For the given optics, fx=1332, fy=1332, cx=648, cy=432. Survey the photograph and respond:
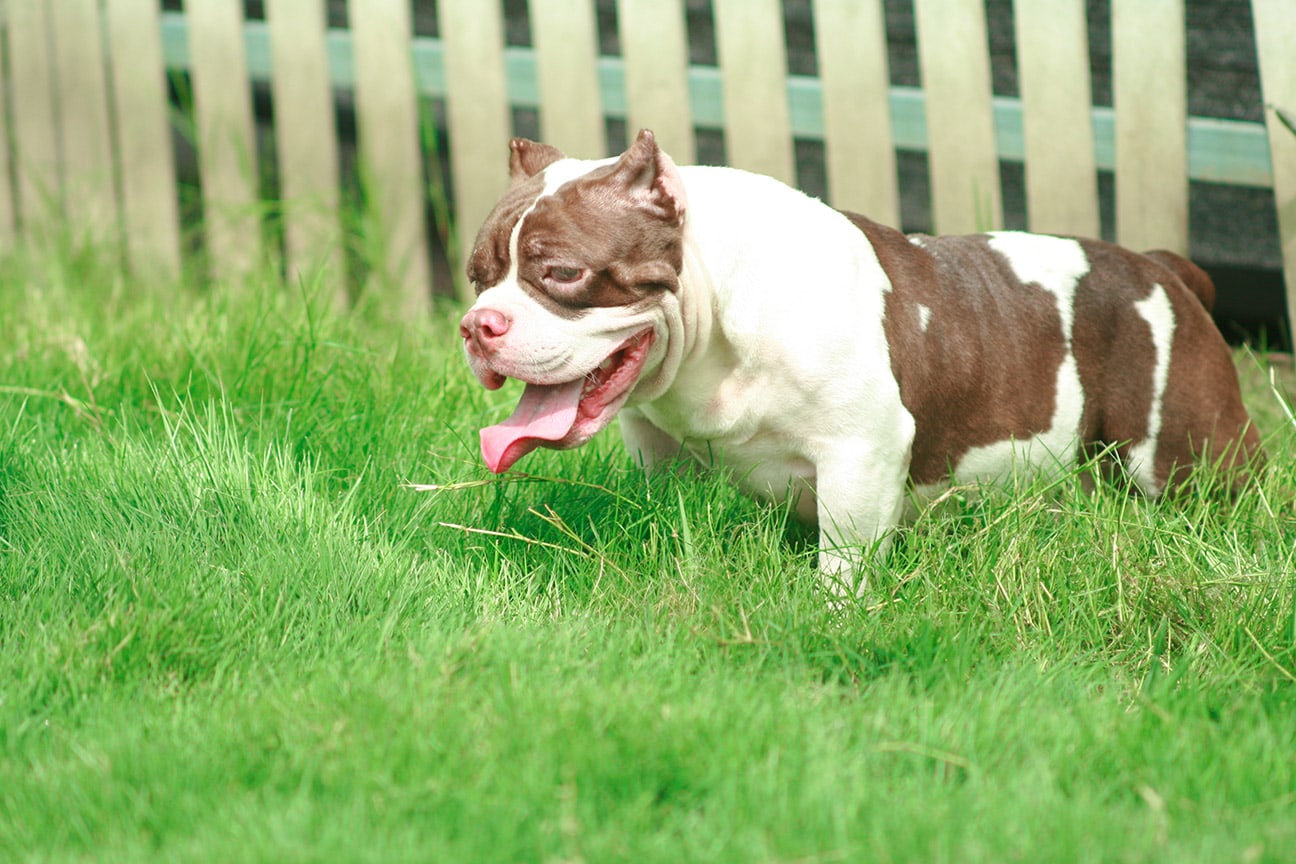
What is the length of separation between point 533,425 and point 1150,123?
253 centimetres

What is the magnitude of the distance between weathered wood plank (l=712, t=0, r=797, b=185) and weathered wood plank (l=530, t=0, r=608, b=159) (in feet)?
1.56

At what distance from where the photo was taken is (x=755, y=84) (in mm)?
4680

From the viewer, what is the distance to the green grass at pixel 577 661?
6.32ft

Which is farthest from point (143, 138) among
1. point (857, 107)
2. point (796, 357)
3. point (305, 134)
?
point (796, 357)

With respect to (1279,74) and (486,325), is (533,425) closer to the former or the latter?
(486,325)

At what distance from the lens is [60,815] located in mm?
1983

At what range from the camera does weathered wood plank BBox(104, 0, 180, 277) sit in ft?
17.3

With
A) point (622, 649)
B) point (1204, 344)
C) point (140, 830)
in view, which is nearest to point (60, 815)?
point (140, 830)

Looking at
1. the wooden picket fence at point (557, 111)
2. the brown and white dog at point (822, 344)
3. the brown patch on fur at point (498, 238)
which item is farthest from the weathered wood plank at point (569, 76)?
the brown patch on fur at point (498, 238)

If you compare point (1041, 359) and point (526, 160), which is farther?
point (1041, 359)

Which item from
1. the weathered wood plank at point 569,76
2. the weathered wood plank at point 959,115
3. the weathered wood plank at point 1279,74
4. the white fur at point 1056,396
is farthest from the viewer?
the weathered wood plank at point 569,76

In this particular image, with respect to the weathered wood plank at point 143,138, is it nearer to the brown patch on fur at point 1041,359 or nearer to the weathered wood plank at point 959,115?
the weathered wood plank at point 959,115

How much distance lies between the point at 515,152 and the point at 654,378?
0.61 metres

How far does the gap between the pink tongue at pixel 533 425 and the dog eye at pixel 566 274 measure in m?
0.23
